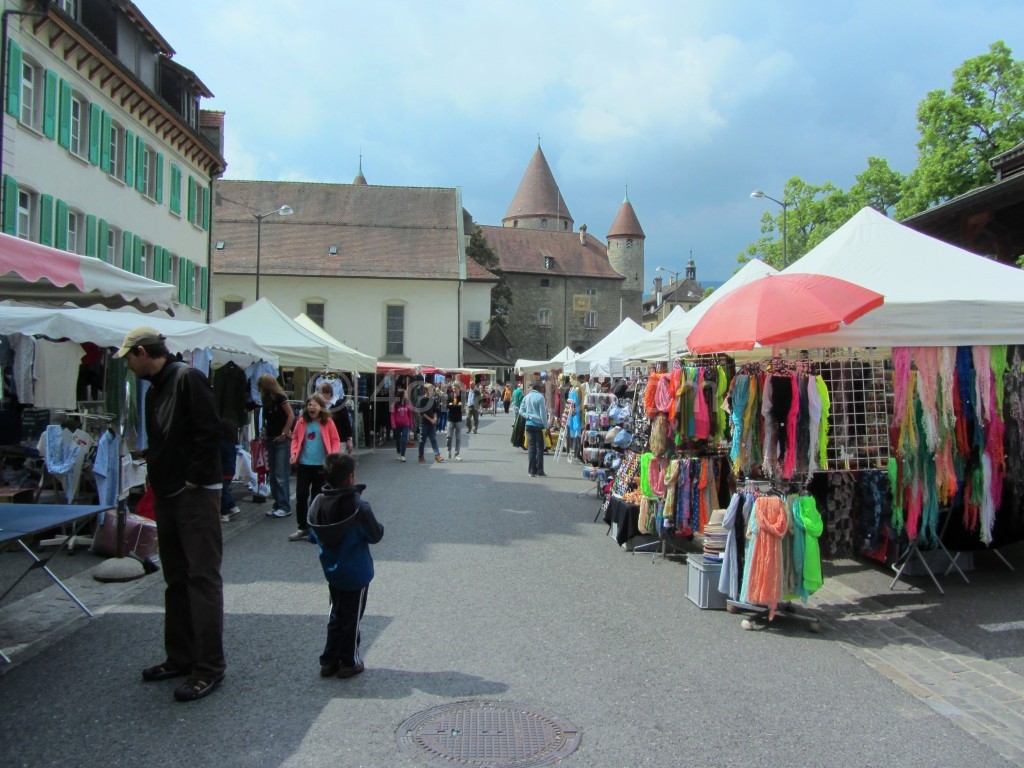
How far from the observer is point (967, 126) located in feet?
103

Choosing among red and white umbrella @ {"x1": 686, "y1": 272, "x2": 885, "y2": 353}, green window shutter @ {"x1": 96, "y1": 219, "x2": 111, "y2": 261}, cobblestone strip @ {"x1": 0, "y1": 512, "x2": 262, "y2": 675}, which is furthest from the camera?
green window shutter @ {"x1": 96, "y1": 219, "x2": 111, "y2": 261}

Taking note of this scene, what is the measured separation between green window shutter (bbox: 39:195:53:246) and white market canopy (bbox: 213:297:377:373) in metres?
6.01

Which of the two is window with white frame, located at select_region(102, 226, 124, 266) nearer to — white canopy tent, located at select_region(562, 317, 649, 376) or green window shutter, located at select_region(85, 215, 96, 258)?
green window shutter, located at select_region(85, 215, 96, 258)

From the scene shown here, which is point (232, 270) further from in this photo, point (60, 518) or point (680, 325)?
point (60, 518)

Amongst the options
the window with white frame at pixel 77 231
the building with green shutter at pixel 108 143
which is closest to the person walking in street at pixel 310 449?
the building with green shutter at pixel 108 143

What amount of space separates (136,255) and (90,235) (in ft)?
9.60

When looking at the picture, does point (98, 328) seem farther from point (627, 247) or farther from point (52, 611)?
point (627, 247)

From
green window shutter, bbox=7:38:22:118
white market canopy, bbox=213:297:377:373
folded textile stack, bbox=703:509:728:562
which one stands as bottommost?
folded textile stack, bbox=703:509:728:562

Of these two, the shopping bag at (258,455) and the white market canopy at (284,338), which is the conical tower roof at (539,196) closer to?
the white market canopy at (284,338)

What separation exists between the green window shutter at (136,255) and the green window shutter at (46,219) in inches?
182

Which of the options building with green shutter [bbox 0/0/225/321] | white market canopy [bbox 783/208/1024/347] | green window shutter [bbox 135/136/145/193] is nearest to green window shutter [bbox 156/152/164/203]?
building with green shutter [bbox 0/0/225/321]

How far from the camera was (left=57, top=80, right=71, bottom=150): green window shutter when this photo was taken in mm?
19453

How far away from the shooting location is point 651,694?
4.57 meters

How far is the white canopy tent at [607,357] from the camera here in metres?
17.3
